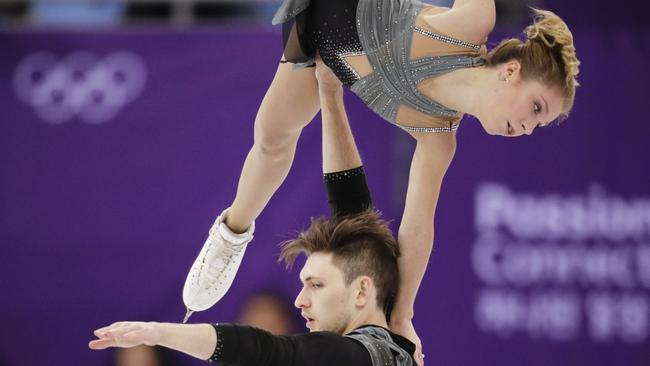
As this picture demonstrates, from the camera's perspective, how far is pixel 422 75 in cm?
316

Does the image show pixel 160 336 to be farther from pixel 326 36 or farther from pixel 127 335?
pixel 326 36

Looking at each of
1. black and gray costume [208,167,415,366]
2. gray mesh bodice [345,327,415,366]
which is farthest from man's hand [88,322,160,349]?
gray mesh bodice [345,327,415,366]

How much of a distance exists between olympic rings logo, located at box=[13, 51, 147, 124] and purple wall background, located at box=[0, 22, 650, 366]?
5cm

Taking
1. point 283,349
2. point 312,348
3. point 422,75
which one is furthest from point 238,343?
point 422,75

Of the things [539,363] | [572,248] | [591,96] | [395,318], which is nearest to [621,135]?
[591,96]

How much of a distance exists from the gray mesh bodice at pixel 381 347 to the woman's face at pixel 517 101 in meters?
0.72

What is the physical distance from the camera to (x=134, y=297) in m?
5.20

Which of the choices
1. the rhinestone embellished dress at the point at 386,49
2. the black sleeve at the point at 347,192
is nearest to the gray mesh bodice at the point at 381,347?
the black sleeve at the point at 347,192

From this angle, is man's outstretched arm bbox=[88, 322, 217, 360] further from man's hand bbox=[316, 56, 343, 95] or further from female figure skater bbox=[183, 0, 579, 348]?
man's hand bbox=[316, 56, 343, 95]

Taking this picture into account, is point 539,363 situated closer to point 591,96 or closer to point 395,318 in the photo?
point 591,96

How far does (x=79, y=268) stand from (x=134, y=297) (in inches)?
12.6

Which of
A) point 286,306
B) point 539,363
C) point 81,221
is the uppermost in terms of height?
point 81,221

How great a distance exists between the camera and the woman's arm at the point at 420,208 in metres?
3.26

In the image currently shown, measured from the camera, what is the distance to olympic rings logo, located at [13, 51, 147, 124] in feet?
17.1
